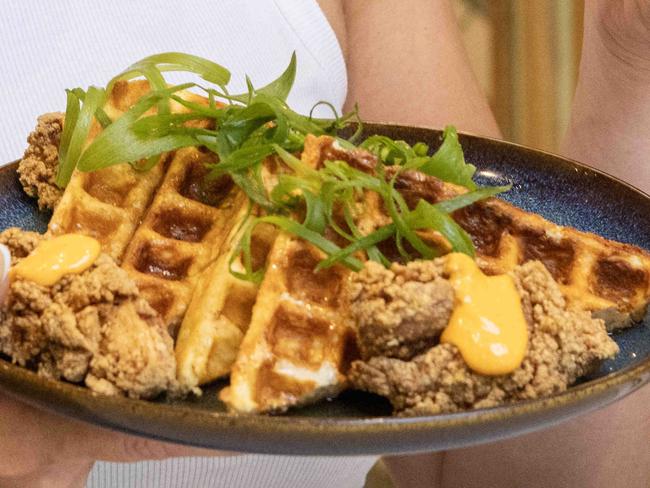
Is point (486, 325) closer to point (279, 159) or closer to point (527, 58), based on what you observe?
point (279, 159)

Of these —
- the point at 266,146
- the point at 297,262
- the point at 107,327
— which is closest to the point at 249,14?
the point at 266,146

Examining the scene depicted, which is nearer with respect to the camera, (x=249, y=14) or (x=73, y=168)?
(x=73, y=168)

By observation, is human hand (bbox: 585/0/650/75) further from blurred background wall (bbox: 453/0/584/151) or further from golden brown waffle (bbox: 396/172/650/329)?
blurred background wall (bbox: 453/0/584/151)

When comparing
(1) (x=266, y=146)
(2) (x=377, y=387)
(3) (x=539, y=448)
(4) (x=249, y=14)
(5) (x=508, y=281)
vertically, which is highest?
→ (4) (x=249, y=14)

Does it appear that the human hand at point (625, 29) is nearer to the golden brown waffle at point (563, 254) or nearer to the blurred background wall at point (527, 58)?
the golden brown waffle at point (563, 254)

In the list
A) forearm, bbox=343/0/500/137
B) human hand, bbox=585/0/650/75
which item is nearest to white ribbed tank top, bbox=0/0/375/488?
forearm, bbox=343/0/500/137

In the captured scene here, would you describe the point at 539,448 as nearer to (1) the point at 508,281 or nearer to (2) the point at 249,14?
(1) the point at 508,281

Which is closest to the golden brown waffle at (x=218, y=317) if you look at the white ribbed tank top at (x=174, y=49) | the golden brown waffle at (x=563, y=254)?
the golden brown waffle at (x=563, y=254)
